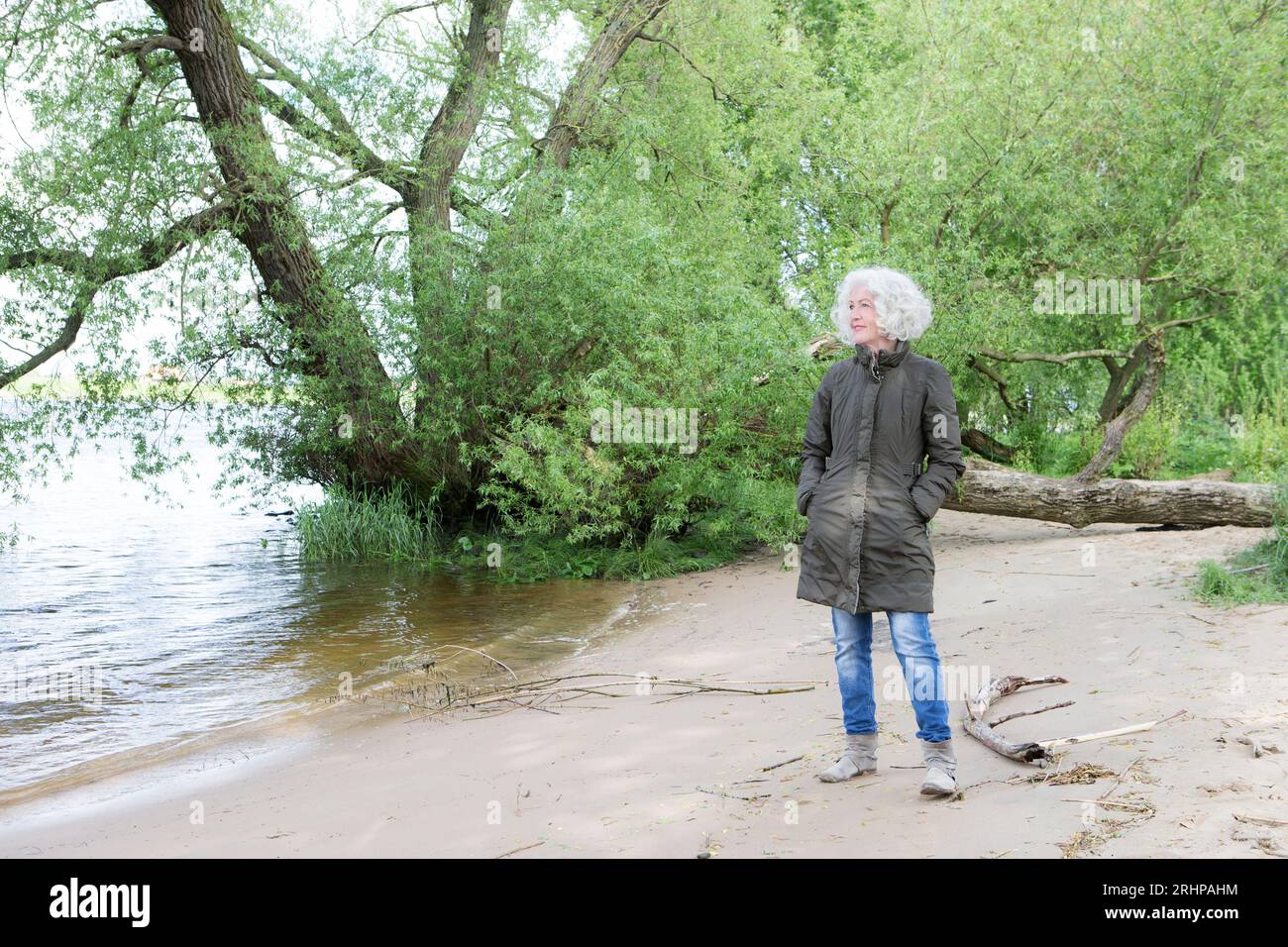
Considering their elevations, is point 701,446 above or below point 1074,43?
below

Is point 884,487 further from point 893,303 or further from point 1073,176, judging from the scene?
point 1073,176

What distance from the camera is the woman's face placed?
14.6 feet

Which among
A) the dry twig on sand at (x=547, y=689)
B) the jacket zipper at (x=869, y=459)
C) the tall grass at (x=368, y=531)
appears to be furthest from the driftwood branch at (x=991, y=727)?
the tall grass at (x=368, y=531)

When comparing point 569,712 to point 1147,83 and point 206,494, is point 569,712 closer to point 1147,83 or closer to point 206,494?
point 1147,83

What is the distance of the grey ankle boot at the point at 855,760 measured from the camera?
4520mm

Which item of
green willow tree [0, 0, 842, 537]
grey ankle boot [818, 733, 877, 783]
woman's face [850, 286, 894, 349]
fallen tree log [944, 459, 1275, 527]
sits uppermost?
green willow tree [0, 0, 842, 537]

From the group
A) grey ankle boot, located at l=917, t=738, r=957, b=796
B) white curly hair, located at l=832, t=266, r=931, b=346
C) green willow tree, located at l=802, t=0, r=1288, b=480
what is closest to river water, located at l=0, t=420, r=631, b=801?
grey ankle boot, located at l=917, t=738, r=957, b=796

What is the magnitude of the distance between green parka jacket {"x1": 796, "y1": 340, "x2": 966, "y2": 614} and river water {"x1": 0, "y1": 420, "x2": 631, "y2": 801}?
4.54 m

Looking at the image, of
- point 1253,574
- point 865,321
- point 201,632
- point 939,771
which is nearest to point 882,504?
point 865,321

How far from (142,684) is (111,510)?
15.6 metres

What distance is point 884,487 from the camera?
14.4ft

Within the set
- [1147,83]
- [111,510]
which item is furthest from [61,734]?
[111,510]

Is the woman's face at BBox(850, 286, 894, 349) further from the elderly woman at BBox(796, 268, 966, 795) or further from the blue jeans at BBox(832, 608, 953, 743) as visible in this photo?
the blue jeans at BBox(832, 608, 953, 743)

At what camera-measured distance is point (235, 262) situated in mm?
13203
